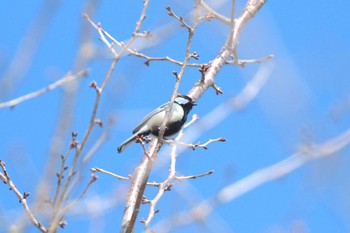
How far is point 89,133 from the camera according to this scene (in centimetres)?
301

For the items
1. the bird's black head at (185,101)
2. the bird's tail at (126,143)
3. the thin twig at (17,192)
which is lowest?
the thin twig at (17,192)

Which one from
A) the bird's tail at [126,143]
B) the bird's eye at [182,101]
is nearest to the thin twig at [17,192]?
the bird's tail at [126,143]

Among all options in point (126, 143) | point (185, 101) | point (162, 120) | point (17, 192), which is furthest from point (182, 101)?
point (17, 192)

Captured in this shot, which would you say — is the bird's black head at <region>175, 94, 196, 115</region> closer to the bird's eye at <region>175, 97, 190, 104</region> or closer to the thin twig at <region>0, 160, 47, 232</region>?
the bird's eye at <region>175, 97, 190, 104</region>

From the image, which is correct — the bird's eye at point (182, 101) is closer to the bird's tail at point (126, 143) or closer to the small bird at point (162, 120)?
the small bird at point (162, 120)

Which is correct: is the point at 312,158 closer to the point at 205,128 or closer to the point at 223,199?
the point at 223,199

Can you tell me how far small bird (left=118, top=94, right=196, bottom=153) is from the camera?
5531 millimetres

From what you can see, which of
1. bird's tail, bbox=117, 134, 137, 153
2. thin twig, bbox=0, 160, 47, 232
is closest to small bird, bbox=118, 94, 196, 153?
bird's tail, bbox=117, 134, 137, 153

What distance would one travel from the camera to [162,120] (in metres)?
5.53

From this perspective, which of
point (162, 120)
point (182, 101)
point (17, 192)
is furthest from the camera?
point (182, 101)

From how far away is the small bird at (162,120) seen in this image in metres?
5.53

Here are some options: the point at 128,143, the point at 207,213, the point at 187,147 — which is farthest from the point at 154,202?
the point at 128,143

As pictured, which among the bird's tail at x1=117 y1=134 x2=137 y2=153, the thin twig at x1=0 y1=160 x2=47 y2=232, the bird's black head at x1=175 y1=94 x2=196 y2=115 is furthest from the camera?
the bird's black head at x1=175 y1=94 x2=196 y2=115

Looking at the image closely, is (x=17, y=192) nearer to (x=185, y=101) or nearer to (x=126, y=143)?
(x=126, y=143)
